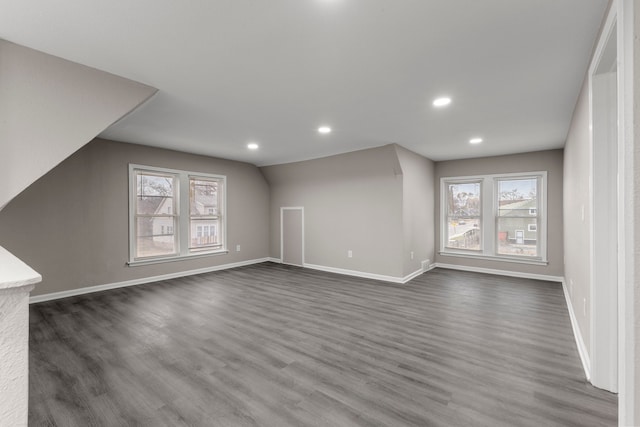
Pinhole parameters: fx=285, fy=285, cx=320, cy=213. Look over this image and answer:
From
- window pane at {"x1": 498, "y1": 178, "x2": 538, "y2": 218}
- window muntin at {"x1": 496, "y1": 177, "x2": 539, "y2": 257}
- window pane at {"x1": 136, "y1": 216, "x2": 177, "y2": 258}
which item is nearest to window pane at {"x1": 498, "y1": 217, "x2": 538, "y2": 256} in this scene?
window muntin at {"x1": 496, "y1": 177, "x2": 539, "y2": 257}

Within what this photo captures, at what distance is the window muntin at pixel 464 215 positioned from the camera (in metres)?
6.15

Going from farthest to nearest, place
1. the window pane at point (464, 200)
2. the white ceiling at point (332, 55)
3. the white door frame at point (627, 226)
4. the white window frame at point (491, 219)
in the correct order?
the window pane at point (464, 200), the white window frame at point (491, 219), the white ceiling at point (332, 55), the white door frame at point (627, 226)

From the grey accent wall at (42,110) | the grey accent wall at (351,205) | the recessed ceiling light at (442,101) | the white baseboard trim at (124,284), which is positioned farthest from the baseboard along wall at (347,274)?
the grey accent wall at (42,110)

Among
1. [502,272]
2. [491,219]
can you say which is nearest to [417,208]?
[491,219]

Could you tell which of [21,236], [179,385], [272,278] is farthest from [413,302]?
[21,236]

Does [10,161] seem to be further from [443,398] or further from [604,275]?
[604,275]

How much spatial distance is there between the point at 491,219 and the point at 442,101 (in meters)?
3.89

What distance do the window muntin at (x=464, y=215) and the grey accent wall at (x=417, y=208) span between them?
1.24ft

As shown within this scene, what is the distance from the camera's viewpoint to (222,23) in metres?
1.84

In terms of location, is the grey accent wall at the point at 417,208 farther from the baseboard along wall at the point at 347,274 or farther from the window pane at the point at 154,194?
the window pane at the point at 154,194

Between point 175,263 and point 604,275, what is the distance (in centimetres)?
603

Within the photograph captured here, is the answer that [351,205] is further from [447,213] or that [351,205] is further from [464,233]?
[464,233]

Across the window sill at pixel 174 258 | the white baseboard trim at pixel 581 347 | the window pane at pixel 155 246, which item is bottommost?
the white baseboard trim at pixel 581 347

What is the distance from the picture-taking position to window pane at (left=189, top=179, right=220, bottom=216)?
5953mm
